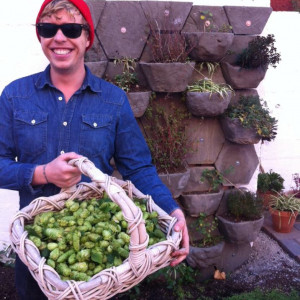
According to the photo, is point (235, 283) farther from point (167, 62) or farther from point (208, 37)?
point (208, 37)

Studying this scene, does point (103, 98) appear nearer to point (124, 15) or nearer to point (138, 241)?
point (138, 241)

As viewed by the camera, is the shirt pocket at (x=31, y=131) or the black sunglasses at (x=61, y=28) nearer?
the black sunglasses at (x=61, y=28)

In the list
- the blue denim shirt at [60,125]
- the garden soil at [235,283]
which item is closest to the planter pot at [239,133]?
the garden soil at [235,283]

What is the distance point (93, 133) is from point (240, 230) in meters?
2.13

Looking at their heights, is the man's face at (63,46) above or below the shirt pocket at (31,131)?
above

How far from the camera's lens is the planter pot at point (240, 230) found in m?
3.63

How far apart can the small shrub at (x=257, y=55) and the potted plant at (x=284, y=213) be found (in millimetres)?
1839

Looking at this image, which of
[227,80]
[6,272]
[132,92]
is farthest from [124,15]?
[6,272]

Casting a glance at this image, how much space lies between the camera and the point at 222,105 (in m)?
3.32

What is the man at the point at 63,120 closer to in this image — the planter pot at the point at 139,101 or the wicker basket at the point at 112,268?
the wicker basket at the point at 112,268

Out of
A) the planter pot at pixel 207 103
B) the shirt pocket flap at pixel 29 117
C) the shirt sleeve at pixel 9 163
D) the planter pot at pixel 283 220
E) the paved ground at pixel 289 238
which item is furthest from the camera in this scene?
the planter pot at pixel 283 220

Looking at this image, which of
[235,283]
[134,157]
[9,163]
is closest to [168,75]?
[134,157]

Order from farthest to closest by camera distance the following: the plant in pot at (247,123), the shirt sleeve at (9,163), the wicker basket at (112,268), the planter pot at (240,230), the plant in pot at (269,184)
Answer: the plant in pot at (269,184) → the planter pot at (240,230) → the plant in pot at (247,123) → the shirt sleeve at (9,163) → the wicker basket at (112,268)

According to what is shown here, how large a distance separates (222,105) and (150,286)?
1.84m
